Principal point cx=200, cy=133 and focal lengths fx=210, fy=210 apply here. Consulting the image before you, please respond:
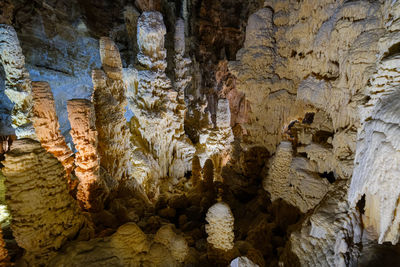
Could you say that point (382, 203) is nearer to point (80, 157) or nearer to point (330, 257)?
point (330, 257)

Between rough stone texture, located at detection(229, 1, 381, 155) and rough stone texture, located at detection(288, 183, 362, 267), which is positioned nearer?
rough stone texture, located at detection(288, 183, 362, 267)

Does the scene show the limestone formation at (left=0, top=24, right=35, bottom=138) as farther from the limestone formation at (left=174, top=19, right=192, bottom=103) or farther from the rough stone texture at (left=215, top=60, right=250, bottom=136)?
the rough stone texture at (left=215, top=60, right=250, bottom=136)

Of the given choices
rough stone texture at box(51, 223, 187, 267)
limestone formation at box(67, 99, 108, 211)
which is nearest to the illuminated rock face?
limestone formation at box(67, 99, 108, 211)

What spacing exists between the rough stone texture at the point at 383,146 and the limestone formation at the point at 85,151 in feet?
15.7

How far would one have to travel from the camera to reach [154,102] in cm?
669

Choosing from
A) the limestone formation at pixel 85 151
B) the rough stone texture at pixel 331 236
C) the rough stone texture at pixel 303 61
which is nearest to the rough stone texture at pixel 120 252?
the limestone formation at pixel 85 151

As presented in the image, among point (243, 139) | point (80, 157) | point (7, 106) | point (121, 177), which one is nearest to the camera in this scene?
point (80, 157)

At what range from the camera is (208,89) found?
13.2 m

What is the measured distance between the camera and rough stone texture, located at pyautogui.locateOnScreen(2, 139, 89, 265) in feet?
8.68

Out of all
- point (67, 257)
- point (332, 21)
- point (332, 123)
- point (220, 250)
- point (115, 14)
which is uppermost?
point (115, 14)

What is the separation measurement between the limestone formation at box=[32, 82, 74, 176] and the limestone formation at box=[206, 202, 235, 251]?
11.6ft

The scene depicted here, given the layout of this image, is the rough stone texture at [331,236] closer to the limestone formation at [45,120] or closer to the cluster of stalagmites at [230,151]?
the cluster of stalagmites at [230,151]

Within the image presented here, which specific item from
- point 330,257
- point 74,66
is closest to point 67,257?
point 330,257

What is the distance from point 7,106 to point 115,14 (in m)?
6.92
